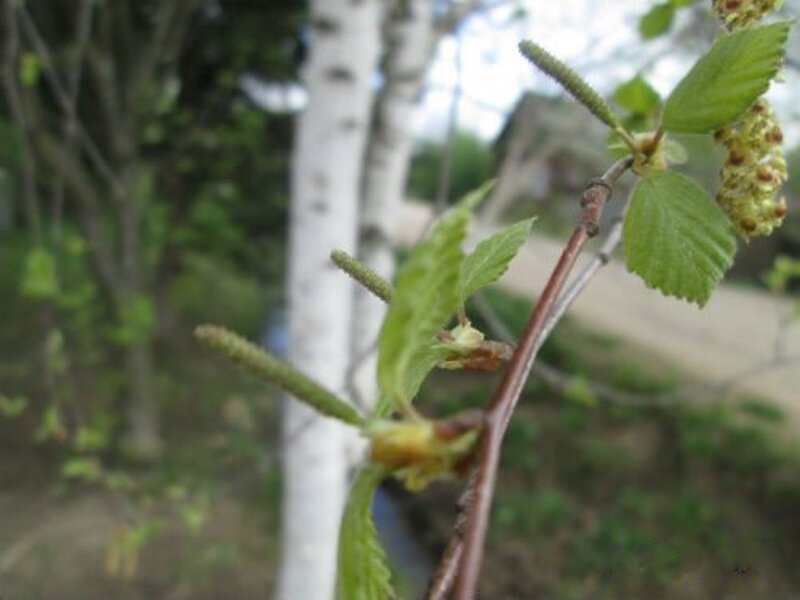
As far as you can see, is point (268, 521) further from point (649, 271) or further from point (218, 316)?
point (649, 271)

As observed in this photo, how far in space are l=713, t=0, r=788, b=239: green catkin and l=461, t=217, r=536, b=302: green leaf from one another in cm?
7

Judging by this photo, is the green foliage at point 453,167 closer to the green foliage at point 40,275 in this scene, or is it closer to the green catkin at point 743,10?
the green foliage at point 40,275

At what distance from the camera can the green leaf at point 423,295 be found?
0.53 feet

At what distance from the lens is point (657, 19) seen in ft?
2.01

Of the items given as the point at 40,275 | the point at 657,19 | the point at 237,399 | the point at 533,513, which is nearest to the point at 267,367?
the point at 657,19

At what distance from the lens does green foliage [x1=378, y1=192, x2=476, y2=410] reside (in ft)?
0.53

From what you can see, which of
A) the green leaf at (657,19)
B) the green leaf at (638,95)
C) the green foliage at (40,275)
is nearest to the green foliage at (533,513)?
the green foliage at (40,275)

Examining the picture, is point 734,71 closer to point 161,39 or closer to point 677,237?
point 677,237

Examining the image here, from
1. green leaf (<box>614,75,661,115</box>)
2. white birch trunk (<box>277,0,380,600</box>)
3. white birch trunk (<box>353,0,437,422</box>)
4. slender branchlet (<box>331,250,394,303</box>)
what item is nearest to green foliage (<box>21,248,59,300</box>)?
white birch trunk (<box>277,0,380,600</box>)

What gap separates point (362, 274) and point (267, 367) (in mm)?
75

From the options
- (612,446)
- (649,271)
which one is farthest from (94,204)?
(649,271)

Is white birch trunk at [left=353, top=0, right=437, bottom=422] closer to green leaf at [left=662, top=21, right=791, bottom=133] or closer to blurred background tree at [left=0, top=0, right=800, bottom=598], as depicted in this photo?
blurred background tree at [left=0, top=0, right=800, bottom=598]

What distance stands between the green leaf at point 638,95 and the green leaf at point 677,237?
14cm

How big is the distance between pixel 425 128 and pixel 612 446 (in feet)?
5.31
